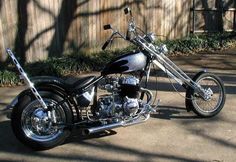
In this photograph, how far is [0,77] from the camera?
24.5 ft

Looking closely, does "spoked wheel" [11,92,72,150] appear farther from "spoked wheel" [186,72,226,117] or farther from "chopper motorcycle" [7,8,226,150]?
"spoked wheel" [186,72,226,117]

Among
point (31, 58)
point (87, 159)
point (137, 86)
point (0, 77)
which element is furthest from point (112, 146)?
point (31, 58)

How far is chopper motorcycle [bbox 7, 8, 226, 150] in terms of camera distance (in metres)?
4.80

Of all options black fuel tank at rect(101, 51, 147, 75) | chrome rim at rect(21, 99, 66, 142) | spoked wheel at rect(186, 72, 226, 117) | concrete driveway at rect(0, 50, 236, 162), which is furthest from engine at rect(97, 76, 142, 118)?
spoked wheel at rect(186, 72, 226, 117)

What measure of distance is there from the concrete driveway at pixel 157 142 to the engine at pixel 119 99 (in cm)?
33

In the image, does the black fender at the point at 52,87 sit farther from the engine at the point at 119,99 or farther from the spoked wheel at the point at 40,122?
the engine at the point at 119,99

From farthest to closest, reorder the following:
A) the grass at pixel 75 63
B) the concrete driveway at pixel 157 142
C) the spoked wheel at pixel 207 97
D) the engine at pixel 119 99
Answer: the grass at pixel 75 63 → the spoked wheel at pixel 207 97 → the engine at pixel 119 99 → the concrete driveway at pixel 157 142

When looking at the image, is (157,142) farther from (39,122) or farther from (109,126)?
(39,122)

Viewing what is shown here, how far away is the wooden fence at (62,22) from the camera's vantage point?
827cm

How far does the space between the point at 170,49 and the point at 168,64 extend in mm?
4323

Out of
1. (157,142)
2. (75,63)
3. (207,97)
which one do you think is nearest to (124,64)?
(157,142)

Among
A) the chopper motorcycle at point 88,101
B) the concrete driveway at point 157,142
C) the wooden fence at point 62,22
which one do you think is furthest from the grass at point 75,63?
the chopper motorcycle at point 88,101

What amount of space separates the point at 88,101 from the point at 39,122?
0.57 meters

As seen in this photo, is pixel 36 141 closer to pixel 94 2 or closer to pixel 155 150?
pixel 155 150
